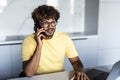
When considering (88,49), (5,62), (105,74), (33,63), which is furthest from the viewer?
(88,49)

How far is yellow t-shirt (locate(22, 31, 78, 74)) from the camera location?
186 cm

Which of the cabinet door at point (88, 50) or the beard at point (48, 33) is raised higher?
the beard at point (48, 33)

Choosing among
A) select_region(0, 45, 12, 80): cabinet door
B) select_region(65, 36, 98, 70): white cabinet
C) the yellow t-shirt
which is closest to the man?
the yellow t-shirt

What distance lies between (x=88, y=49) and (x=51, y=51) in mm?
1719

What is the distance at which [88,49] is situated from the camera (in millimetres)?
3586

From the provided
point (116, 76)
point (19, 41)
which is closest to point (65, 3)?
point (19, 41)

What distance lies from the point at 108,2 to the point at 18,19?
5.07 ft

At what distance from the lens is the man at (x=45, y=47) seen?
70.2 inches

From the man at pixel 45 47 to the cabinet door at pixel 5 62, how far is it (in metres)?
1.07

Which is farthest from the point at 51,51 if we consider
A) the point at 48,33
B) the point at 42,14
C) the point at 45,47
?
the point at 42,14

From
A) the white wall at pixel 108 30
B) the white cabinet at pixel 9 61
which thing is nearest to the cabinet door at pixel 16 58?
the white cabinet at pixel 9 61

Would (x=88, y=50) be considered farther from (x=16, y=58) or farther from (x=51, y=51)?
(x=51, y=51)

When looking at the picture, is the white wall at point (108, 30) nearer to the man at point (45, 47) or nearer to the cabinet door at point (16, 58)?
the cabinet door at point (16, 58)

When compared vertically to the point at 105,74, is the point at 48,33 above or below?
above
